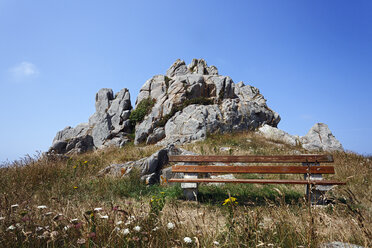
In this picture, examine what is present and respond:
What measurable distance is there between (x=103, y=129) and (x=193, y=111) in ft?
36.1

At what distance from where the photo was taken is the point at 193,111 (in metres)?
19.7

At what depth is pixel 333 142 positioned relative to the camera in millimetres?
21047

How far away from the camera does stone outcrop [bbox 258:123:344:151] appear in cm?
1945

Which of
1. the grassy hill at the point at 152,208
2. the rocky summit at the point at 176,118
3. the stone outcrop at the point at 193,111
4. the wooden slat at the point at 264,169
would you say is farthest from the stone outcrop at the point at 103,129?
the wooden slat at the point at 264,169

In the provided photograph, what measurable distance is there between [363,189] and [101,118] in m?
24.5

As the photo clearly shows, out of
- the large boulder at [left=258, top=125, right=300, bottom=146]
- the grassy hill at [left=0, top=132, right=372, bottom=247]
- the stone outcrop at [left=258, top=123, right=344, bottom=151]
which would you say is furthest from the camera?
the stone outcrop at [left=258, top=123, right=344, bottom=151]

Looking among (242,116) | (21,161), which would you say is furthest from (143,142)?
(21,161)

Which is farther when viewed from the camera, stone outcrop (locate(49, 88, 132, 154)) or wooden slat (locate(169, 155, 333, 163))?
stone outcrop (locate(49, 88, 132, 154))

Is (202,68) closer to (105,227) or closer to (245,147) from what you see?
(245,147)

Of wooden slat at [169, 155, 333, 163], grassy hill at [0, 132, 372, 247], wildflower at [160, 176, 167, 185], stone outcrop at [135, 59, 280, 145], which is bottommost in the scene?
grassy hill at [0, 132, 372, 247]

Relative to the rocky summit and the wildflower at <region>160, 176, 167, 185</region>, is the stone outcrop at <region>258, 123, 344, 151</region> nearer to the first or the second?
the rocky summit

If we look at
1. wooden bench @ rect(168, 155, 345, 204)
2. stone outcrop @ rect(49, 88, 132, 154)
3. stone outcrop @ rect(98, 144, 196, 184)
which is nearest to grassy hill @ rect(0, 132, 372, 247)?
stone outcrop @ rect(98, 144, 196, 184)

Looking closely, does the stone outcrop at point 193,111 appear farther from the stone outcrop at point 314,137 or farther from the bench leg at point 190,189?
the bench leg at point 190,189

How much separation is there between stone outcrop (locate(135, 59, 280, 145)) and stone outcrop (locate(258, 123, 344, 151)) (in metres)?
1.93
